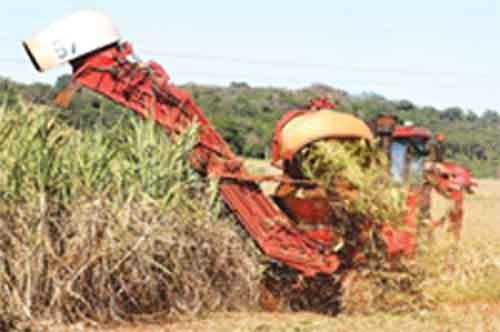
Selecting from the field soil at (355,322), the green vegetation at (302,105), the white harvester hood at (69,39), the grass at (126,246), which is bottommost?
the green vegetation at (302,105)

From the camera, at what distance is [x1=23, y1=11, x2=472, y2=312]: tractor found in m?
8.18

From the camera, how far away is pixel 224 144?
8750 millimetres

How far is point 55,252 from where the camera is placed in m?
7.27

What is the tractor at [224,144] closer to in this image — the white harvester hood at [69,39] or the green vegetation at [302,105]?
the white harvester hood at [69,39]

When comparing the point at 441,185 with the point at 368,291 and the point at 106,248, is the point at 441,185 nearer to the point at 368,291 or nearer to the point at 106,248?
the point at 368,291

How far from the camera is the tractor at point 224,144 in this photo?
322 inches

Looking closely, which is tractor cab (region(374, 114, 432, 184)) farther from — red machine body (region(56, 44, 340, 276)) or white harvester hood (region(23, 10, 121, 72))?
white harvester hood (region(23, 10, 121, 72))

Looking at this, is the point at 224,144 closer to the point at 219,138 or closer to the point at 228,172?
the point at 219,138

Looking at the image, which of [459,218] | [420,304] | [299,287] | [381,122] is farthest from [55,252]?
[459,218]

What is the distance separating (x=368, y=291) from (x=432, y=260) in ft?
2.11

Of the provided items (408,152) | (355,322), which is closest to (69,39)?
(355,322)

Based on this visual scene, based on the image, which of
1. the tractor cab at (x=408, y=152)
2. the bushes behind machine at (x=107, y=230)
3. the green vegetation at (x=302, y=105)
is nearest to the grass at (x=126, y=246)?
the bushes behind machine at (x=107, y=230)

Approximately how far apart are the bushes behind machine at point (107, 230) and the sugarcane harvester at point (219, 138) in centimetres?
20

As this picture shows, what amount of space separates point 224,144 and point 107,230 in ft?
5.89
